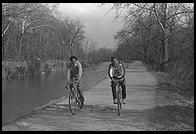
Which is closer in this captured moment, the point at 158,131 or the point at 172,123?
the point at 158,131

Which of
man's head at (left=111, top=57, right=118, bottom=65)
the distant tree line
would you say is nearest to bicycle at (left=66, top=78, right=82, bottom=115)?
man's head at (left=111, top=57, right=118, bottom=65)

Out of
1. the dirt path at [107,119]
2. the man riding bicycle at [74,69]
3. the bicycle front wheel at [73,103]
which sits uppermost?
the man riding bicycle at [74,69]

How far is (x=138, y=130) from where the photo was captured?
7293 millimetres

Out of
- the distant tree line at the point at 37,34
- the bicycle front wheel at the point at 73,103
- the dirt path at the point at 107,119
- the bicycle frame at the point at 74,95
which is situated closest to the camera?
the dirt path at the point at 107,119

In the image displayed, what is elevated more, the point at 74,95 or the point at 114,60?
the point at 114,60

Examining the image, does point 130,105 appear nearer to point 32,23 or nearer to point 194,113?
point 194,113

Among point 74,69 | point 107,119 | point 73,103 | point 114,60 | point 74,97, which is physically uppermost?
point 114,60

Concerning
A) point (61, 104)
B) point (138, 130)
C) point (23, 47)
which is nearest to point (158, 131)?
point (138, 130)

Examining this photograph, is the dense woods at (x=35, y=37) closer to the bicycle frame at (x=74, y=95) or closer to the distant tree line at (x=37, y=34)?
the distant tree line at (x=37, y=34)

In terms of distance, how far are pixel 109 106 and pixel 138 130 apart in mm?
3818

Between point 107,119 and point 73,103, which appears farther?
point 73,103

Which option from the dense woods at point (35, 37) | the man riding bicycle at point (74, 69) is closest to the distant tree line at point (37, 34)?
the dense woods at point (35, 37)

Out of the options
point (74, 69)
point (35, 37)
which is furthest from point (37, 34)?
point (74, 69)

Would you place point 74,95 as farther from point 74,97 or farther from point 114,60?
point 114,60
